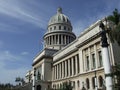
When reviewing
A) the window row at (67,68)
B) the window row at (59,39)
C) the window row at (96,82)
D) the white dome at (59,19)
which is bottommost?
the window row at (96,82)

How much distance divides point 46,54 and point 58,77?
396 inches

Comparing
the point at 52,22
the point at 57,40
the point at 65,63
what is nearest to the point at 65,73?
the point at 65,63

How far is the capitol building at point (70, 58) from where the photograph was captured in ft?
141

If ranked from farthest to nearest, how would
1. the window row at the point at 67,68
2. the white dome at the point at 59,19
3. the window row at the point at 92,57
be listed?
1. the white dome at the point at 59,19
2. the window row at the point at 67,68
3. the window row at the point at 92,57

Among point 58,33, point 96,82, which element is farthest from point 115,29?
point 58,33

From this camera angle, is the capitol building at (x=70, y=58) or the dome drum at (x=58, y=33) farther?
the dome drum at (x=58, y=33)

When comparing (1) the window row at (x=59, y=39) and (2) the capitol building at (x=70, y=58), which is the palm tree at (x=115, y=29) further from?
(1) the window row at (x=59, y=39)

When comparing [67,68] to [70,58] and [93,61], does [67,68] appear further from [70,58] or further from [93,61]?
[93,61]

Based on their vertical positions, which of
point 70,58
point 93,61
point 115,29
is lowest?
point 93,61

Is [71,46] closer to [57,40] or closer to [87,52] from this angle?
[87,52]

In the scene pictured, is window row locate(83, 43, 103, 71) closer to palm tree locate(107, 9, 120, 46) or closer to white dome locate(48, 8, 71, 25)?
palm tree locate(107, 9, 120, 46)

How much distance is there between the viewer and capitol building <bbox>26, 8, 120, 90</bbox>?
43.1m

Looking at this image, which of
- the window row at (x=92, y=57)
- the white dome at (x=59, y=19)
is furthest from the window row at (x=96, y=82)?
the white dome at (x=59, y=19)

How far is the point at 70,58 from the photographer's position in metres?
60.3
